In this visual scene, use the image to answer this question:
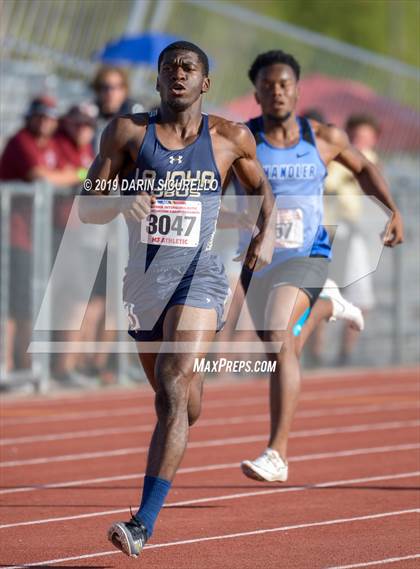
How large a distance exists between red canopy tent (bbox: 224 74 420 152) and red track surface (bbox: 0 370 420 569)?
6.43 m

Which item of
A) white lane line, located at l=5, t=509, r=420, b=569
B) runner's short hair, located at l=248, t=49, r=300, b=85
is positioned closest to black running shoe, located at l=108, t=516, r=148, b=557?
white lane line, located at l=5, t=509, r=420, b=569

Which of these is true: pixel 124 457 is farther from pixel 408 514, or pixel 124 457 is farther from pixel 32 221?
pixel 32 221

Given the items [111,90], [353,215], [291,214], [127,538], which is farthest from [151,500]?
[353,215]

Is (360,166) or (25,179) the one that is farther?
(25,179)

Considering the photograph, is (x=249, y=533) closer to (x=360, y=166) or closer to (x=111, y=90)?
(x=360, y=166)

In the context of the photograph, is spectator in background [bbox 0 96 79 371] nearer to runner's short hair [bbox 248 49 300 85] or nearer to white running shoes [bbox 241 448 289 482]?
runner's short hair [bbox 248 49 300 85]

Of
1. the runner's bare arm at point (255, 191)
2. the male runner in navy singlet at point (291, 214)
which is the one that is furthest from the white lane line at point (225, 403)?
the runner's bare arm at point (255, 191)

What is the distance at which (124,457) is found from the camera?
9258 millimetres

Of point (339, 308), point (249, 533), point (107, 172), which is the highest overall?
point (107, 172)

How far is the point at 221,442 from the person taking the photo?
32.8 ft

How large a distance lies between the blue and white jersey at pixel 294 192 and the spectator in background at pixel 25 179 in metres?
4.86

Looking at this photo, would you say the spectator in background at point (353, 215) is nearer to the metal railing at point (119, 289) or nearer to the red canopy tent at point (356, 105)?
the metal railing at point (119, 289)

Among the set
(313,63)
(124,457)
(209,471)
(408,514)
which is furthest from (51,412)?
(313,63)

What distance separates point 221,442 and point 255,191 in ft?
12.5
